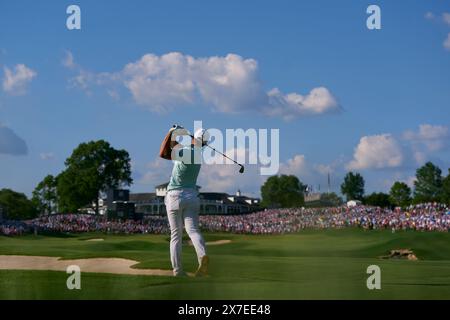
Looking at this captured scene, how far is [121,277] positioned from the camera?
13.5m

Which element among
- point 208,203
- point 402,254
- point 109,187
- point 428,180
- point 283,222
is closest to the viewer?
point 402,254

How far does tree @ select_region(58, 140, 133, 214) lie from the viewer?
81438 millimetres

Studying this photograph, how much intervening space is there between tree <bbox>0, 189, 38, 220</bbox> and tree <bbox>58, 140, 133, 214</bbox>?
33.2 metres

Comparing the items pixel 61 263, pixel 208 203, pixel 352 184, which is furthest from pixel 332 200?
pixel 61 263

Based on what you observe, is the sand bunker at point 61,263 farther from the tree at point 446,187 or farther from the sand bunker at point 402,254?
the tree at point 446,187

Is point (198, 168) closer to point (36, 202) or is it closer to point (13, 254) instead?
point (13, 254)

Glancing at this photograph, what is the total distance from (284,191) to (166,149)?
89067 millimetres

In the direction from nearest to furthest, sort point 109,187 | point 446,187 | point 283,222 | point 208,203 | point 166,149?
1. point 166,149
2. point 283,222
3. point 109,187
4. point 446,187
5. point 208,203

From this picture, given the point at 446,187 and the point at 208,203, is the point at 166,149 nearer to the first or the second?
the point at 446,187

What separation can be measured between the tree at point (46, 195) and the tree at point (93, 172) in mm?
17289

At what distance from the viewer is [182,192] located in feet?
45.2

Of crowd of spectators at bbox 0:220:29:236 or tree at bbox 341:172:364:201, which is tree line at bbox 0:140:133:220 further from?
tree at bbox 341:172:364:201

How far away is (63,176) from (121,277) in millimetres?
76362

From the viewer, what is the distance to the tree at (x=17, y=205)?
383 ft
